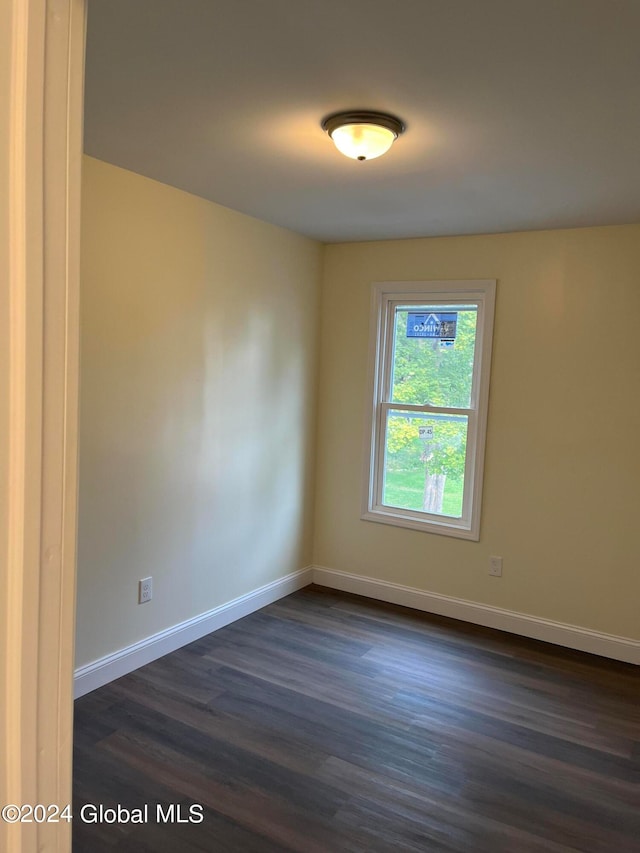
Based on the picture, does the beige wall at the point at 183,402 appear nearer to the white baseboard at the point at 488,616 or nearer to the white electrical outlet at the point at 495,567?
the white baseboard at the point at 488,616

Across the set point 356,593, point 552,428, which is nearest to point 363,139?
point 552,428

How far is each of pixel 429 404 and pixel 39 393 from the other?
3.52 m

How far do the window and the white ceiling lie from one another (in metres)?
0.87

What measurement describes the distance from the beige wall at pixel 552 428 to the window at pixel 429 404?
9cm

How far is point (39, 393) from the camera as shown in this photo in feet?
2.22

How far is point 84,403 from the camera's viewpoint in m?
2.73

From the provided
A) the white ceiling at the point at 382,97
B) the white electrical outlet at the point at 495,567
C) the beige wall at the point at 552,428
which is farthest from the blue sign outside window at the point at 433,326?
the white electrical outlet at the point at 495,567

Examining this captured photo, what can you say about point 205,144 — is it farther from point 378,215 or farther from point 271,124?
point 378,215

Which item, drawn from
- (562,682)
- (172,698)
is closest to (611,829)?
(562,682)

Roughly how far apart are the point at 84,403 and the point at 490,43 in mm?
2008

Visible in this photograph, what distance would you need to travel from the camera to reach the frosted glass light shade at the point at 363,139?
2.10 meters

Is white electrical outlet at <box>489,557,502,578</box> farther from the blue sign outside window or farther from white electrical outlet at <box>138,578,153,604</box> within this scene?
white electrical outlet at <box>138,578,153,604</box>

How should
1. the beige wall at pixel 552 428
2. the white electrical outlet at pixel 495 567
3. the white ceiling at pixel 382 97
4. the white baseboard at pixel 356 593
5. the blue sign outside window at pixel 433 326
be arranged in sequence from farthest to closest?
the blue sign outside window at pixel 433 326 → the white electrical outlet at pixel 495 567 → the beige wall at pixel 552 428 → the white baseboard at pixel 356 593 → the white ceiling at pixel 382 97

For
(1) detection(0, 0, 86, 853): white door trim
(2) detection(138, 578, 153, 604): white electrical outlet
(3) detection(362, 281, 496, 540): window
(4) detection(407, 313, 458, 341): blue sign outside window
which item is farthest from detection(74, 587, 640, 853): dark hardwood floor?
(4) detection(407, 313, 458, 341): blue sign outside window
